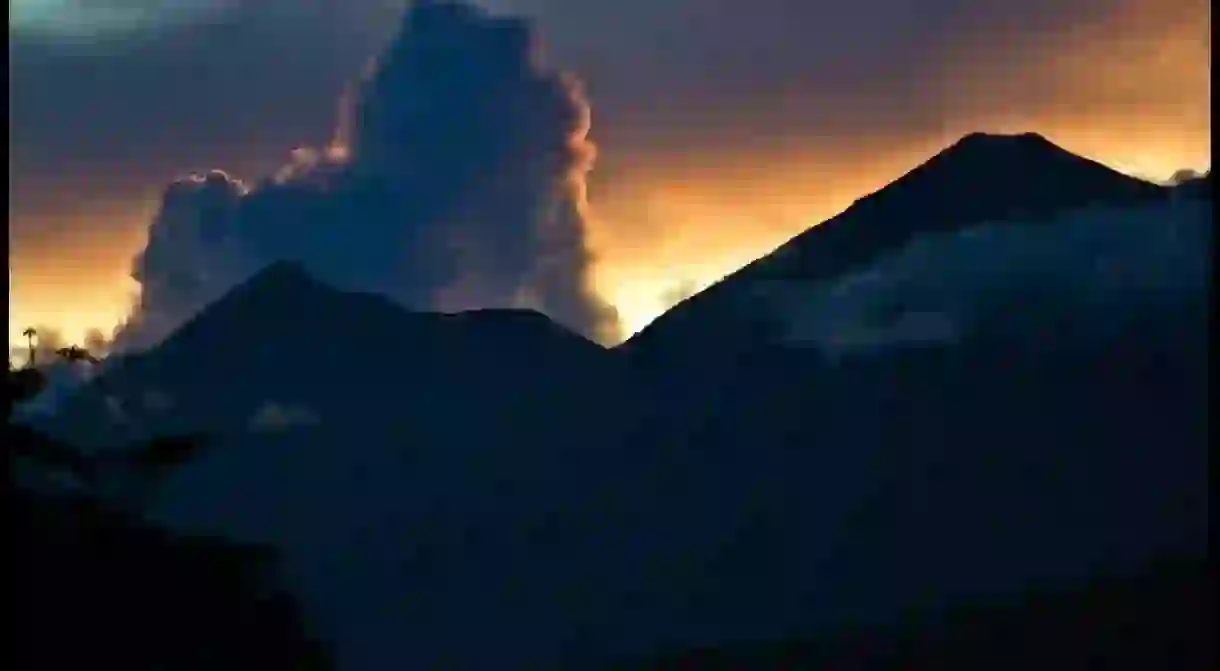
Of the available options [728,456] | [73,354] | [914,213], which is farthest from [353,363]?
[73,354]

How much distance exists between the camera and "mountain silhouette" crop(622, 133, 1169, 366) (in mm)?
41719

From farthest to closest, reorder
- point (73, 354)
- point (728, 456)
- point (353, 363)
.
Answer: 1. point (353, 363)
2. point (728, 456)
3. point (73, 354)

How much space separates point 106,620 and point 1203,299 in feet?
95.7

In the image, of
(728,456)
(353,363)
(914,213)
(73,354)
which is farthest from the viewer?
(914,213)

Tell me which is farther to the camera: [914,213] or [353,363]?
[914,213]

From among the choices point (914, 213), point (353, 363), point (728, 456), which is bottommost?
point (728, 456)

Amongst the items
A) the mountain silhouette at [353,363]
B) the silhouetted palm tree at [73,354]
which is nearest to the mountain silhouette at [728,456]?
the mountain silhouette at [353,363]

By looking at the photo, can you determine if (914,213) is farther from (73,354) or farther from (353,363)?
(73,354)

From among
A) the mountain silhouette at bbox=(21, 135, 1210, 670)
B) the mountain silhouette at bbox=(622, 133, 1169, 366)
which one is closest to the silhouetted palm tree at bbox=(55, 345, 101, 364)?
the mountain silhouette at bbox=(21, 135, 1210, 670)

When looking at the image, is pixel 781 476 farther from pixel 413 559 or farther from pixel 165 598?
pixel 165 598

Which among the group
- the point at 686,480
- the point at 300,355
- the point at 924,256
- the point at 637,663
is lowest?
the point at 637,663

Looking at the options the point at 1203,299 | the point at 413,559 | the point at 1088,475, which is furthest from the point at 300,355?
the point at 1203,299

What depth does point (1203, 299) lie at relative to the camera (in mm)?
35125

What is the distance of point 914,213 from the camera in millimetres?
45938
